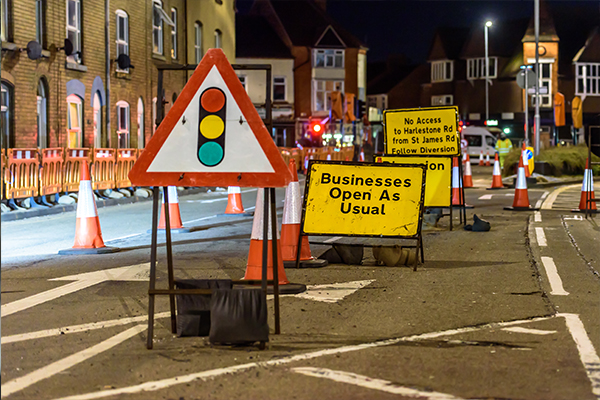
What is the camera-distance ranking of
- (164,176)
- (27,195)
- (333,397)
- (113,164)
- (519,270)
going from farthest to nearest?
(113,164), (27,195), (519,270), (164,176), (333,397)

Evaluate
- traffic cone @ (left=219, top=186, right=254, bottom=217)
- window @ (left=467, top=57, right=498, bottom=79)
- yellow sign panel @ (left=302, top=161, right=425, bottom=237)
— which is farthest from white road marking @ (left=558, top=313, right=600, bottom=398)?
window @ (left=467, top=57, right=498, bottom=79)

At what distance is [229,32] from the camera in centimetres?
4047

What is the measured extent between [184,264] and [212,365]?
14.6 feet

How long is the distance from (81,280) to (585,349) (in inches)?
196

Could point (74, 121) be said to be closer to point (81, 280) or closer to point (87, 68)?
point (87, 68)

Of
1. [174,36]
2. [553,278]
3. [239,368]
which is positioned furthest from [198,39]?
[239,368]

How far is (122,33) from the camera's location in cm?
2780

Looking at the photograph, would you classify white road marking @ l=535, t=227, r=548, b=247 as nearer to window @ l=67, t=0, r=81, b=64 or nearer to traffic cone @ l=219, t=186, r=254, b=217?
traffic cone @ l=219, t=186, r=254, b=217

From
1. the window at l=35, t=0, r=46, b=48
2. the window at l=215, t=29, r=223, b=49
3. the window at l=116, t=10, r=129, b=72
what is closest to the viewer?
the window at l=35, t=0, r=46, b=48

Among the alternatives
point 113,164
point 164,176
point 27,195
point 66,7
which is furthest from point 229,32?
point 164,176

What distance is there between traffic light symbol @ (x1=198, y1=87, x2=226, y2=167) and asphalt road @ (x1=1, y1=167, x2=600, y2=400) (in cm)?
128

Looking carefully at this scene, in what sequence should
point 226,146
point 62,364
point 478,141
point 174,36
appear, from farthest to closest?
point 478,141 < point 174,36 < point 226,146 < point 62,364

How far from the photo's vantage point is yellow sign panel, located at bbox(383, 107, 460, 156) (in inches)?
555

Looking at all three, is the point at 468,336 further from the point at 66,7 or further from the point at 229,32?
the point at 229,32
